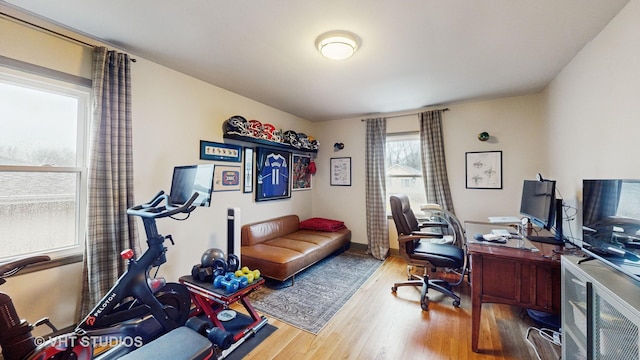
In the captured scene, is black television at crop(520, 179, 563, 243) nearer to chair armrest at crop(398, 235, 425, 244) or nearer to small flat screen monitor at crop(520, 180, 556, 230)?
small flat screen monitor at crop(520, 180, 556, 230)

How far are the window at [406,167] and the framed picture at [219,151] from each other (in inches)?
97.7

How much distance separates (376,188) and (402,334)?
2339mm

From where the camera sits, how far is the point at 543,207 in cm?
218

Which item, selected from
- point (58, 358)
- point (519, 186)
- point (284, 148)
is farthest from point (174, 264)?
point (519, 186)

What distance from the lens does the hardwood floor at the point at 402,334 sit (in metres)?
1.80

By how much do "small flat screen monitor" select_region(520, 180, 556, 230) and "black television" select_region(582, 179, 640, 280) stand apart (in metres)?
0.62

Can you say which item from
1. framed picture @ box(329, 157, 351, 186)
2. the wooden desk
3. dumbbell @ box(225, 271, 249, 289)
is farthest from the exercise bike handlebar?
framed picture @ box(329, 157, 351, 186)

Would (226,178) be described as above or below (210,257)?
above

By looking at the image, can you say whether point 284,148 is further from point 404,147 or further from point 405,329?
point 405,329

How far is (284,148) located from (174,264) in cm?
221

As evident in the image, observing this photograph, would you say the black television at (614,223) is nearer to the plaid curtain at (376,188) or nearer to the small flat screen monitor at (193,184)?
the small flat screen monitor at (193,184)

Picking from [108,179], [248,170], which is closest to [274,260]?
[248,170]

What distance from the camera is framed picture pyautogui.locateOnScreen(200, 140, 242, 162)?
9.18ft

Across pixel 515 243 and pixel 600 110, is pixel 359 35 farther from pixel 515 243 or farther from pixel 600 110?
pixel 515 243
